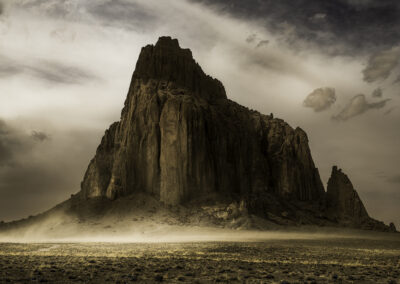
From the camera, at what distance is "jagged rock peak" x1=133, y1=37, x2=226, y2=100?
12025cm

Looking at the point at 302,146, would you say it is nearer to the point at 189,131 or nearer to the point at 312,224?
the point at 312,224

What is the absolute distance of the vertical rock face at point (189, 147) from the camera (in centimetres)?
10369

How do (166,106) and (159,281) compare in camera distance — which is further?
(166,106)

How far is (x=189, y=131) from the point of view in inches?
4178

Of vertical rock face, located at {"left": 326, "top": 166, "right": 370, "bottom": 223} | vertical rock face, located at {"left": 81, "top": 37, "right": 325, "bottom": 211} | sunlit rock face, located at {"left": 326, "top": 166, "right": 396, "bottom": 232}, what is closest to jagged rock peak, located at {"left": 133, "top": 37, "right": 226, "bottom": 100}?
vertical rock face, located at {"left": 81, "top": 37, "right": 325, "bottom": 211}

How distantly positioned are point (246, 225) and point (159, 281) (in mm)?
71032

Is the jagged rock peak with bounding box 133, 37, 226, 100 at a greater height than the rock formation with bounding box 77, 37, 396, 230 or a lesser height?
greater

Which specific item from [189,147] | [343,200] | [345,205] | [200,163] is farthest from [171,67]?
[345,205]

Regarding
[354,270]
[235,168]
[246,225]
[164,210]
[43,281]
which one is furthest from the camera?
[235,168]

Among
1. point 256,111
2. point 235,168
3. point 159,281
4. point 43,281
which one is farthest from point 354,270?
point 256,111

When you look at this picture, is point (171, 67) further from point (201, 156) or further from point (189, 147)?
point (201, 156)

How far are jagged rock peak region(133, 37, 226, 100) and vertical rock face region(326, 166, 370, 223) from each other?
43815mm

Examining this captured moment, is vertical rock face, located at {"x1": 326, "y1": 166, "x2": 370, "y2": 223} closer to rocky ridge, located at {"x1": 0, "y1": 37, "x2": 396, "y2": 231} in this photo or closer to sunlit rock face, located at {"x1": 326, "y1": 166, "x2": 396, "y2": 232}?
sunlit rock face, located at {"x1": 326, "y1": 166, "x2": 396, "y2": 232}

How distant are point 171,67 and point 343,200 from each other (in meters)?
61.6
